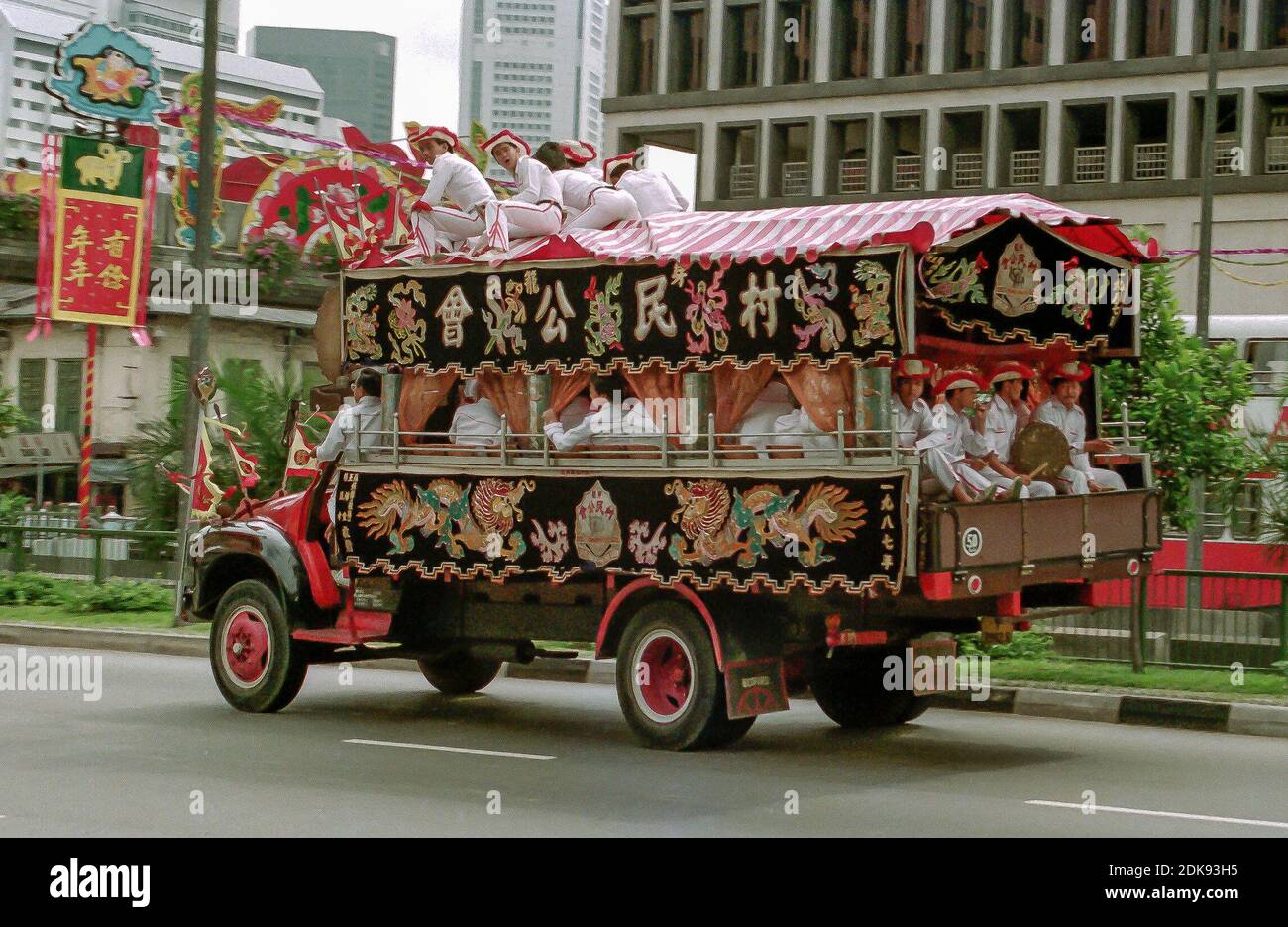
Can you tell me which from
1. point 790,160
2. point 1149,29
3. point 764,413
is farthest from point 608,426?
point 790,160

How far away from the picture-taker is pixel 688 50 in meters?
53.2

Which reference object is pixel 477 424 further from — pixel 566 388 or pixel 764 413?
pixel 764 413

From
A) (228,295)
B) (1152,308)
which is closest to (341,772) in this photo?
(1152,308)

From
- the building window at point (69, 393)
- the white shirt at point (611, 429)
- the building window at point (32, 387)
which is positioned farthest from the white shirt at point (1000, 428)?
the building window at point (32, 387)

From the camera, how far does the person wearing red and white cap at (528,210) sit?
12.2 m

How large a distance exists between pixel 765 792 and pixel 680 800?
0.53 meters

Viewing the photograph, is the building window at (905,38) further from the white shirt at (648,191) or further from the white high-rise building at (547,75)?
the white shirt at (648,191)

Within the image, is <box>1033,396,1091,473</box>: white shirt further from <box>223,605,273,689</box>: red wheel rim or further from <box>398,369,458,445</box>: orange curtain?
<box>223,605,273,689</box>: red wheel rim

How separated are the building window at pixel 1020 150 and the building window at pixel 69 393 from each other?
23662mm

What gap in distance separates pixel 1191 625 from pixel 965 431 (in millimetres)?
5052

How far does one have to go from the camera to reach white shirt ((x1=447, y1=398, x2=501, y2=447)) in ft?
40.0

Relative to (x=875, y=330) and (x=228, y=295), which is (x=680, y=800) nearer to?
(x=875, y=330)

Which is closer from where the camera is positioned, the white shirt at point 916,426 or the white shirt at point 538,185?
the white shirt at point 916,426

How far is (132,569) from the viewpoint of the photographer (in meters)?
21.8
